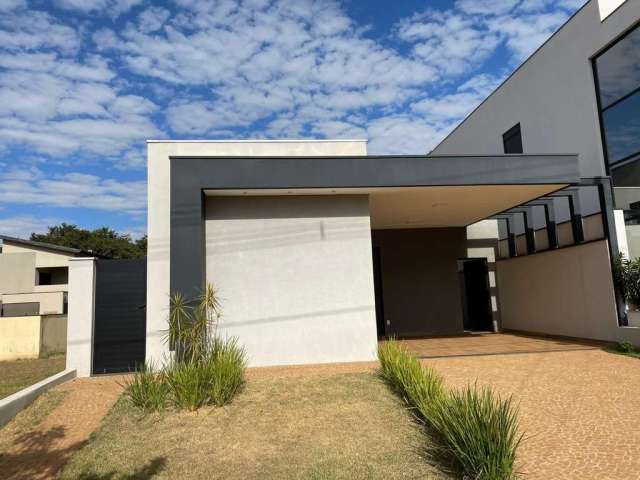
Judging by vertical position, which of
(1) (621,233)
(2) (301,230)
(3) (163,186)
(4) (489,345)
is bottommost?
(4) (489,345)

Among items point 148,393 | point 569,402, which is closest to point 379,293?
point 569,402

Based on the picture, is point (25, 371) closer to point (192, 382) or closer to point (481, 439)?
point (192, 382)

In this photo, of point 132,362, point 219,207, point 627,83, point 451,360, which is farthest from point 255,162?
point 627,83

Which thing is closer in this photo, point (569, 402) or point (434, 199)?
point (569, 402)

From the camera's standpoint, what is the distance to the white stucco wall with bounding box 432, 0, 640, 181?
1189cm

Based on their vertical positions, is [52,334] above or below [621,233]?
below

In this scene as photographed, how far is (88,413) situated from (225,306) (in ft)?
10.4

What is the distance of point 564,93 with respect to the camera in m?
13.3

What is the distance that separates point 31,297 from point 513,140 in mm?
23153

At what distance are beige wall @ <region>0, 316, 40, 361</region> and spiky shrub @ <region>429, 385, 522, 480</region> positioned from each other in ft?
43.4

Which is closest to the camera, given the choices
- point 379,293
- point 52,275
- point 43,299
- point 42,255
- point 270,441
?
point 270,441

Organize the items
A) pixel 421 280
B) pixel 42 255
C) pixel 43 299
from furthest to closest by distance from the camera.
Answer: pixel 42 255
pixel 43 299
pixel 421 280

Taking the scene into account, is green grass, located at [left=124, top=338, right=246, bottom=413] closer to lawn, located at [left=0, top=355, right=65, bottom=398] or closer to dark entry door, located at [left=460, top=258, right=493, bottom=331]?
lawn, located at [left=0, top=355, right=65, bottom=398]

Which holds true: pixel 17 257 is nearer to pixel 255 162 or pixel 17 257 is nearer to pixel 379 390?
pixel 255 162
